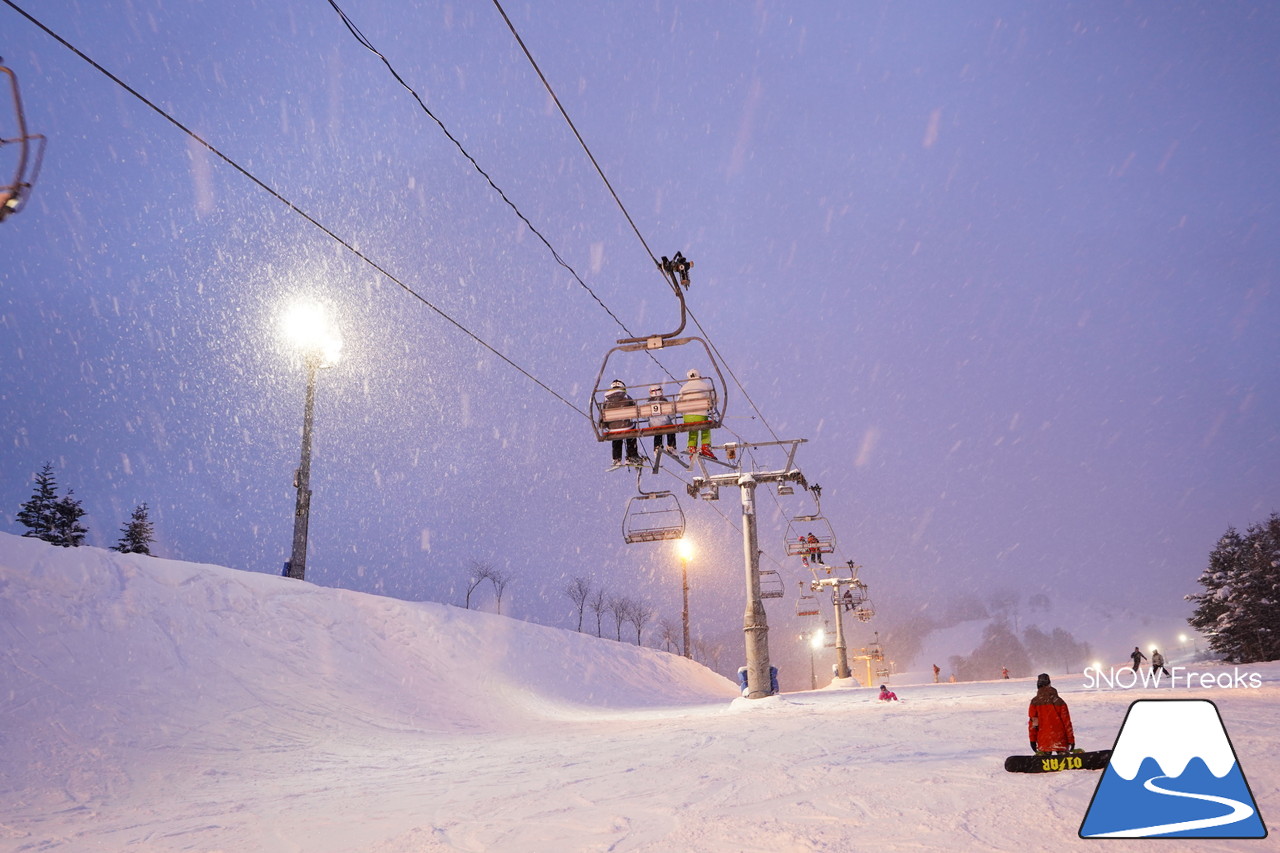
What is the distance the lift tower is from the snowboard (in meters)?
15.1

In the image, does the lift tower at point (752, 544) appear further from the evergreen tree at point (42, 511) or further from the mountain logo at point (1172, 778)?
the evergreen tree at point (42, 511)

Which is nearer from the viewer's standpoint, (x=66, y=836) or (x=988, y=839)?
(x=988, y=839)

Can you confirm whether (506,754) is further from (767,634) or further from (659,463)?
(767,634)

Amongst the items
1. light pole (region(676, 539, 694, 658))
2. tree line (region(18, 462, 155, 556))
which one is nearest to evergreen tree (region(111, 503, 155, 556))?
tree line (region(18, 462, 155, 556))

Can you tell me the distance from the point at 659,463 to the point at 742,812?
1138 centimetres

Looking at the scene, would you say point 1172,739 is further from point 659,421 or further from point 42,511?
point 42,511

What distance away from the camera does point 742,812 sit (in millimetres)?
6883

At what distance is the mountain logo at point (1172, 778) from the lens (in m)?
3.83

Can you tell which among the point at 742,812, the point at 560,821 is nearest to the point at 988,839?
the point at 742,812

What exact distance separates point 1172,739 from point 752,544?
68.6 feet

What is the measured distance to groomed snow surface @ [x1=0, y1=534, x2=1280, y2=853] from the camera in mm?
6598

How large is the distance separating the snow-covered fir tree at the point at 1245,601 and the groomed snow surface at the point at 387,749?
30296 mm

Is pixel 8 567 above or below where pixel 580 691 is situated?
above

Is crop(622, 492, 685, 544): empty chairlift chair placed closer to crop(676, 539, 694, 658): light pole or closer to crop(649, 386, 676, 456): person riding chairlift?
crop(649, 386, 676, 456): person riding chairlift
